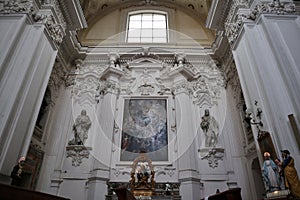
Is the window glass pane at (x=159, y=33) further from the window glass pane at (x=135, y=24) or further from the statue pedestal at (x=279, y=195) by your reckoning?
the statue pedestal at (x=279, y=195)

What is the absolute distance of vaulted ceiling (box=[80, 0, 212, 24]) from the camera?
11008 millimetres

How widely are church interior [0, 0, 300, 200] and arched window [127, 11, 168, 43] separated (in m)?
0.05

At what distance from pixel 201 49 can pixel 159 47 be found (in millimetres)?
1833

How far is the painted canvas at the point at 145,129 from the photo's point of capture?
7.92 metres

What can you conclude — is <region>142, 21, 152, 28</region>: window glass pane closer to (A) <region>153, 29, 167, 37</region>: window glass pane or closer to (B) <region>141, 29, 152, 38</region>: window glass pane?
(B) <region>141, 29, 152, 38</region>: window glass pane

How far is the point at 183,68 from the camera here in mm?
8945

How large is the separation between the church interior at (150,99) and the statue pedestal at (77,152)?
0.03 m

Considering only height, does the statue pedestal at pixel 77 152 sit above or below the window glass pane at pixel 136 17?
below


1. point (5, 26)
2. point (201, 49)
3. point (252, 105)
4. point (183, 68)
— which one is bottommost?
point (252, 105)

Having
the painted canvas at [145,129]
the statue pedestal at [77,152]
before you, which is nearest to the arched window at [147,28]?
the painted canvas at [145,129]

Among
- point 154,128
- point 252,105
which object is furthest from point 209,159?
point 252,105

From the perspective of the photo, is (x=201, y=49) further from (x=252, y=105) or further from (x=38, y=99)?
(x=38, y=99)

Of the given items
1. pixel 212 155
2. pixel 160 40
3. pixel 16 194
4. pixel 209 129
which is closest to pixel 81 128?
pixel 209 129

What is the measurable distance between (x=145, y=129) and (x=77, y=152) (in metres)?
2.54
